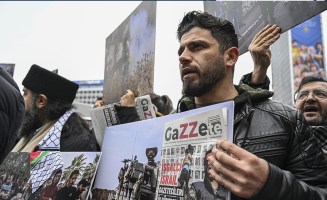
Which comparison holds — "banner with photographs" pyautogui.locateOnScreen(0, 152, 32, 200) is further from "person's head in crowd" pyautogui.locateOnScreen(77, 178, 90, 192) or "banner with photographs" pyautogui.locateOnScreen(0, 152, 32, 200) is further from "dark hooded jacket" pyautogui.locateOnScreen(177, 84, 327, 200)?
"dark hooded jacket" pyautogui.locateOnScreen(177, 84, 327, 200)

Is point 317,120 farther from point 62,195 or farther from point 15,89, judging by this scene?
point 15,89

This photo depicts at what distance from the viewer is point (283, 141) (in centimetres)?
127

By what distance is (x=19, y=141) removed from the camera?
9.93 feet

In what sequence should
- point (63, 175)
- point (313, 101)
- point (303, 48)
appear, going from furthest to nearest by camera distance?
point (303, 48), point (313, 101), point (63, 175)

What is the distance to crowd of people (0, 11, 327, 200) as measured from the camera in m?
1.02

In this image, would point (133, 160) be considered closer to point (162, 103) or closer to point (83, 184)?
point (83, 184)

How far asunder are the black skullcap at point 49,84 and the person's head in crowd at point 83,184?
1.40m

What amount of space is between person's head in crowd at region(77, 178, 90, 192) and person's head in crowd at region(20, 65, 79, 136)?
1286mm

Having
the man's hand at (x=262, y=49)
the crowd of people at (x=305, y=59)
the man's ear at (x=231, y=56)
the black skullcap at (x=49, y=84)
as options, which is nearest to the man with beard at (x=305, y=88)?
the man's hand at (x=262, y=49)

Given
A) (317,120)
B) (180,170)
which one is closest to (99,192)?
(180,170)

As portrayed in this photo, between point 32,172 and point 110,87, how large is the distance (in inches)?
48.0

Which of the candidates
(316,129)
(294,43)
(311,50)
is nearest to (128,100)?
(316,129)

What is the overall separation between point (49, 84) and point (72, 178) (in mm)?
1412

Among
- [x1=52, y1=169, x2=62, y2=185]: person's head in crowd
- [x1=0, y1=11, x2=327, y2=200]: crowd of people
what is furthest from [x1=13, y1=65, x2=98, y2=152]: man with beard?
[x1=52, y1=169, x2=62, y2=185]: person's head in crowd
